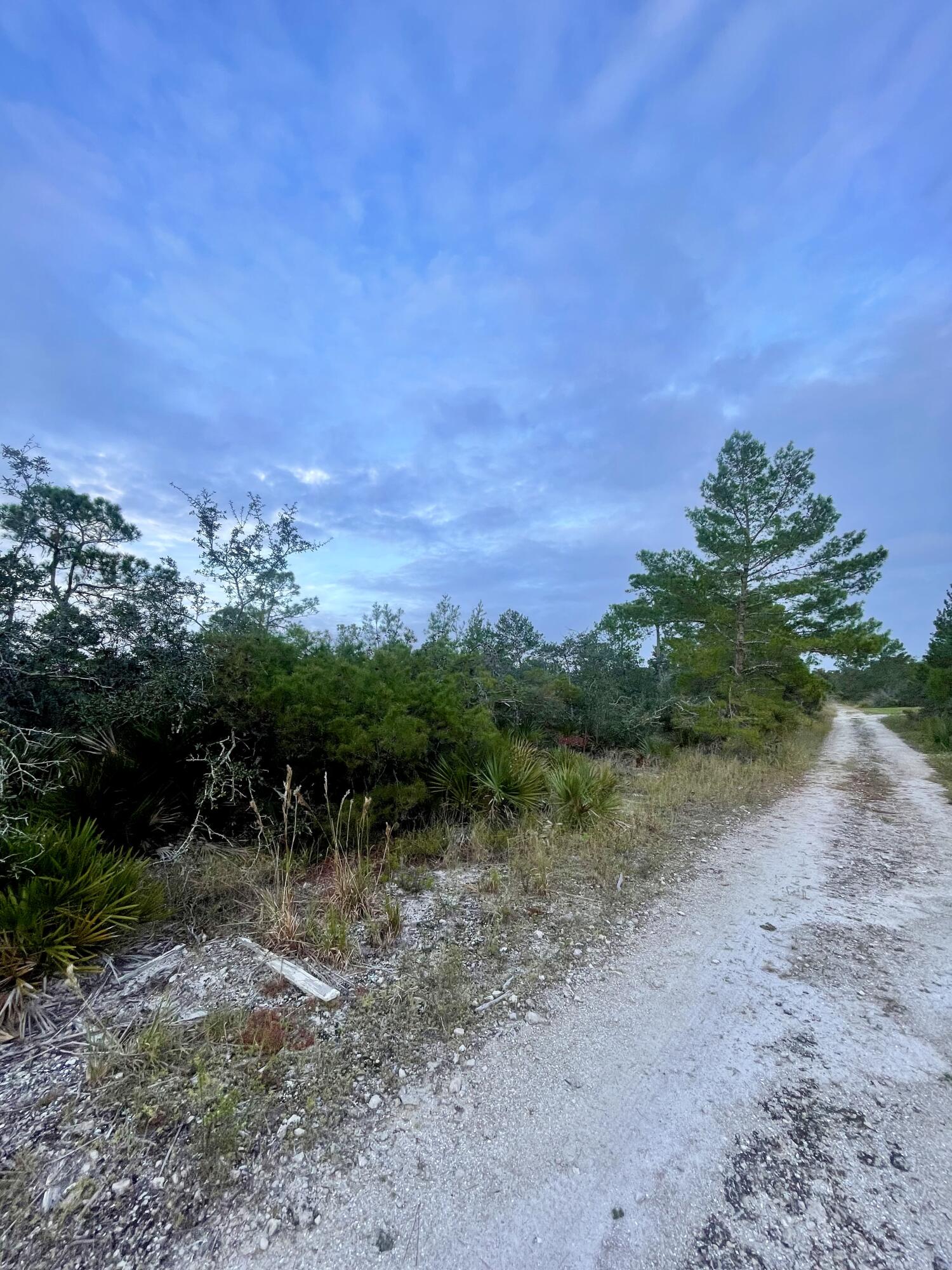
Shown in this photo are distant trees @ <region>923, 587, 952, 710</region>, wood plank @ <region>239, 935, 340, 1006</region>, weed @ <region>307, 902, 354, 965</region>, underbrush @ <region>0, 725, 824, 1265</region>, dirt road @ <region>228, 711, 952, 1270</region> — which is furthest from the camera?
distant trees @ <region>923, 587, 952, 710</region>

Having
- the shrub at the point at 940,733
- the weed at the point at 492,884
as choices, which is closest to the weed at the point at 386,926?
the weed at the point at 492,884

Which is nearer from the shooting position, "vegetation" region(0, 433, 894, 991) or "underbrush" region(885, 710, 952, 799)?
"vegetation" region(0, 433, 894, 991)

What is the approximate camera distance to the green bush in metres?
2.97

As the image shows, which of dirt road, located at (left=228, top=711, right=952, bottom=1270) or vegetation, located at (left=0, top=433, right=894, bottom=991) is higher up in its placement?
vegetation, located at (left=0, top=433, right=894, bottom=991)

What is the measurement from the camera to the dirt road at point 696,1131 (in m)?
1.78

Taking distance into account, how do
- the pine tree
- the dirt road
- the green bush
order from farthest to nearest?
the pine tree → the green bush → the dirt road

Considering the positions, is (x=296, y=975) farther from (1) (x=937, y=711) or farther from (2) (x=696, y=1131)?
(1) (x=937, y=711)

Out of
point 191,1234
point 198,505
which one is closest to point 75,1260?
point 191,1234

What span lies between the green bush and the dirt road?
7.15 ft

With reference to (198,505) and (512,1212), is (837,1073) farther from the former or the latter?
(198,505)

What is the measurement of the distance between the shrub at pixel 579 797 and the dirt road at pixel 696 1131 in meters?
2.54

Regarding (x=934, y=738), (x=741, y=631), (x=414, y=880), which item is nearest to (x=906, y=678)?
(x=934, y=738)

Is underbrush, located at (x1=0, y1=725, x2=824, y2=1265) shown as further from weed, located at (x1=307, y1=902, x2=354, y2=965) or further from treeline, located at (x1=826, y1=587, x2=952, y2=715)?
treeline, located at (x1=826, y1=587, x2=952, y2=715)

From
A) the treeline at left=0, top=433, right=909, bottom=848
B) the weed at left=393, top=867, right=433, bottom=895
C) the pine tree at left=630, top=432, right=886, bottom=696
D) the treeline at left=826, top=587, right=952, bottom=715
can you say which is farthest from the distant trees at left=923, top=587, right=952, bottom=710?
the weed at left=393, top=867, right=433, bottom=895
